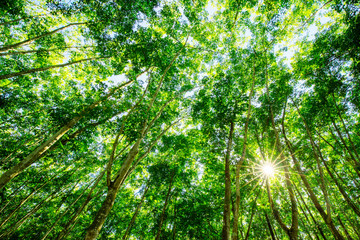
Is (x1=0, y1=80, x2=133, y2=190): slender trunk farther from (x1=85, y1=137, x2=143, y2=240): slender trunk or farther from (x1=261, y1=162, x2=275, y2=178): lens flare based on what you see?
(x1=261, y1=162, x2=275, y2=178): lens flare

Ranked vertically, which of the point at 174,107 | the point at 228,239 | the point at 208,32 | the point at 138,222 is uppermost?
the point at 208,32

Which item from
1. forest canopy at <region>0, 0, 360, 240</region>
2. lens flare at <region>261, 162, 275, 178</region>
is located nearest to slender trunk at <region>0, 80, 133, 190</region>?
forest canopy at <region>0, 0, 360, 240</region>

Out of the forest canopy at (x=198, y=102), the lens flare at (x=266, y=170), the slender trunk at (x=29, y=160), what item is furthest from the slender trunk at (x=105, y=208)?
the lens flare at (x=266, y=170)

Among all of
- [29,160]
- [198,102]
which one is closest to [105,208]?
[29,160]

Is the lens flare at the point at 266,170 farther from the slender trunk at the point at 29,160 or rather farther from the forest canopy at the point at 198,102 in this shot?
the slender trunk at the point at 29,160

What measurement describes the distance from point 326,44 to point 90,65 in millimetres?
15003

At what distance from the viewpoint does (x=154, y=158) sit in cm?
1317

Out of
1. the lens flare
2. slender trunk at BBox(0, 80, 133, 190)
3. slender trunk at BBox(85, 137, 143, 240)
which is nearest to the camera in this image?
slender trunk at BBox(85, 137, 143, 240)

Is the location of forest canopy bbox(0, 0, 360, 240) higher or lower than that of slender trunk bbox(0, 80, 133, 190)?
higher

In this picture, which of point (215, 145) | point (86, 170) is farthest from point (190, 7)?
point (86, 170)

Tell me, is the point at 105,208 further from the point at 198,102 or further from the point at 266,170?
the point at 198,102

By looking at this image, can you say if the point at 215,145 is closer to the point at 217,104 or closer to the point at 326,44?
the point at 217,104

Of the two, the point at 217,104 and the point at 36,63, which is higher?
the point at 36,63

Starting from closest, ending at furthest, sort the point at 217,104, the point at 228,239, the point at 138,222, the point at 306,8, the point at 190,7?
the point at 228,239, the point at 306,8, the point at 217,104, the point at 190,7, the point at 138,222
